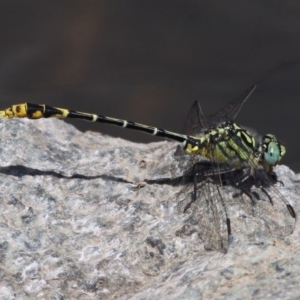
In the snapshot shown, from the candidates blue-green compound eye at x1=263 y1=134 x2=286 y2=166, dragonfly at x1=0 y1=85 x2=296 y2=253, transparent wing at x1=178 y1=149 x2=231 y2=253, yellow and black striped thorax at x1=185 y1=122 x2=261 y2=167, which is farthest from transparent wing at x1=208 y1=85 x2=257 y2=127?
transparent wing at x1=178 y1=149 x2=231 y2=253

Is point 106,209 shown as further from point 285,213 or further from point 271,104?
point 271,104

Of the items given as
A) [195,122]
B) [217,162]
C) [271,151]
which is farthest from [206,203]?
[195,122]

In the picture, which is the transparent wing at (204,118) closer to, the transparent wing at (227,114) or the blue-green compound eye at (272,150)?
the transparent wing at (227,114)

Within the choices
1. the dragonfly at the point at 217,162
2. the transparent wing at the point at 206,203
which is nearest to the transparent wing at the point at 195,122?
the dragonfly at the point at 217,162

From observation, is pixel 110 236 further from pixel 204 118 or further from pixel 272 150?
pixel 204 118

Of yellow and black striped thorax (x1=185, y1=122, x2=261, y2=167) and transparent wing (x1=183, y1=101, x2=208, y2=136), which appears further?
transparent wing (x1=183, y1=101, x2=208, y2=136)

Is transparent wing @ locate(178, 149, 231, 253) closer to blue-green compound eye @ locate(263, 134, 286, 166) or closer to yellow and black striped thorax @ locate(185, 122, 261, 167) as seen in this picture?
yellow and black striped thorax @ locate(185, 122, 261, 167)
